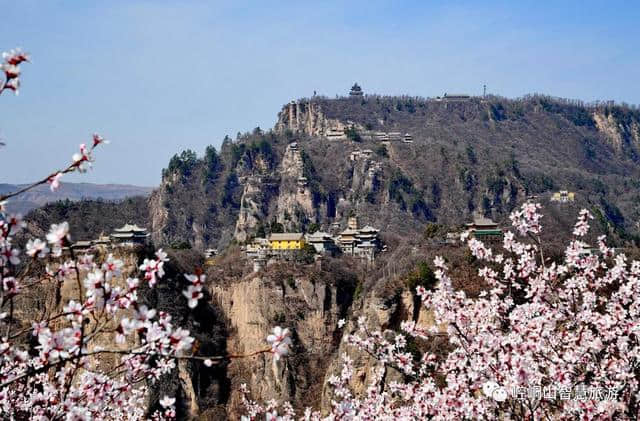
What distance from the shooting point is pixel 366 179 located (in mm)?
103812

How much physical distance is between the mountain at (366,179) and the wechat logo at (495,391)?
63.8 meters

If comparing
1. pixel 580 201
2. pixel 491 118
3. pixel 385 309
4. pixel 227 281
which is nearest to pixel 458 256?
pixel 385 309

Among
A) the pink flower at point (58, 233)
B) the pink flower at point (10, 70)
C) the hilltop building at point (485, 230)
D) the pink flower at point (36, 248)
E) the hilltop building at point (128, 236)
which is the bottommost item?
the hilltop building at point (128, 236)

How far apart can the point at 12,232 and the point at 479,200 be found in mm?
99632

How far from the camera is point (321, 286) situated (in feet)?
170

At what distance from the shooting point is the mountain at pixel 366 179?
100 m

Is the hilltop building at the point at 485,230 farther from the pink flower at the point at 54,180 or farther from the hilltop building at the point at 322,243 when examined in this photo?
the pink flower at the point at 54,180

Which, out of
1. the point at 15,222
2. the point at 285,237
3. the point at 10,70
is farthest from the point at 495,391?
the point at 285,237

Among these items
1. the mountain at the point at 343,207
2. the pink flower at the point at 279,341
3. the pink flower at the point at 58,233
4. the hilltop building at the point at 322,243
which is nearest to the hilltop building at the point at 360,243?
the hilltop building at the point at 322,243

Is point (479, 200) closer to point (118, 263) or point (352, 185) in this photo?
point (352, 185)

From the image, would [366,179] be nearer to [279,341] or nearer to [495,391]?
[495,391]

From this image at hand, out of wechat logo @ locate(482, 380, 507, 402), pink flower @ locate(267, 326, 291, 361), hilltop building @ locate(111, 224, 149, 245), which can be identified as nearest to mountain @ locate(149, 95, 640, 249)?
hilltop building @ locate(111, 224, 149, 245)

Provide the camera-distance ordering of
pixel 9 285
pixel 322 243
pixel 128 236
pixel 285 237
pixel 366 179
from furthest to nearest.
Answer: pixel 366 179
pixel 322 243
pixel 285 237
pixel 128 236
pixel 9 285

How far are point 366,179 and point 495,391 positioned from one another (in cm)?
9456
